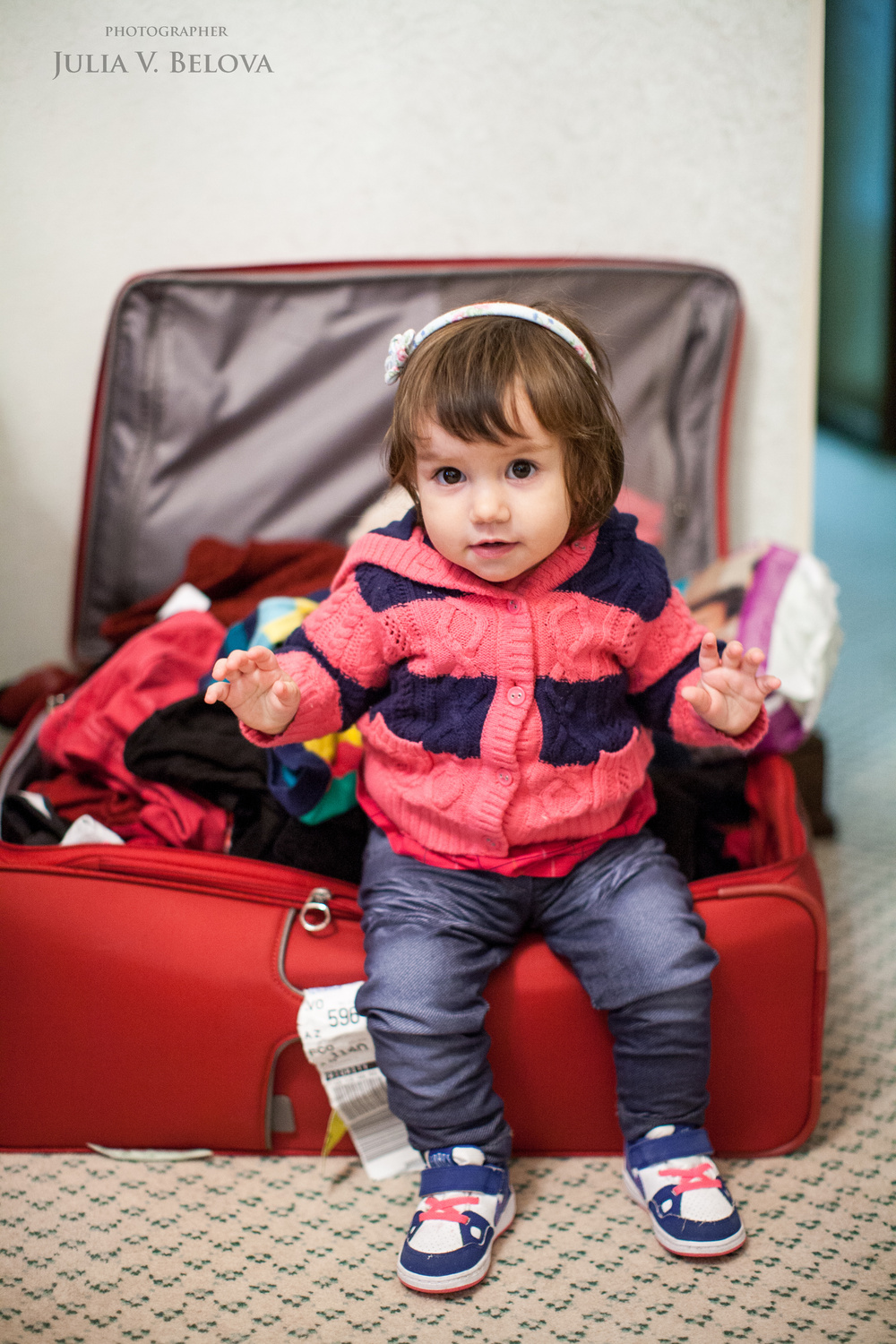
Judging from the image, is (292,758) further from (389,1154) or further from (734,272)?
(734,272)

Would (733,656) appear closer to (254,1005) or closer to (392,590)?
(392,590)

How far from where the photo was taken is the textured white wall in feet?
3.00

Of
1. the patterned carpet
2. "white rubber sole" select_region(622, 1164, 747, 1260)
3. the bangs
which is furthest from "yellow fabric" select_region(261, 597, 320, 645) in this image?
"white rubber sole" select_region(622, 1164, 747, 1260)

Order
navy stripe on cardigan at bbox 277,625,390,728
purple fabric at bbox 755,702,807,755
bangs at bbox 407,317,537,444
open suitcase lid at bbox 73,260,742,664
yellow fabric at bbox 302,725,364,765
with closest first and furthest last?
1. bangs at bbox 407,317,537,444
2. navy stripe on cardigan at bbox 277,625,390,728
3. yellow fabric at bbox 302,725,364,765
4. purple fabric at bbox 755,702,807,755
5. open suitcase lid at bbox 73,260,742,664

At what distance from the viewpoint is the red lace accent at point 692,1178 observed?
814 mm

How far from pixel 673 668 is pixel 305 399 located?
0.64 metres

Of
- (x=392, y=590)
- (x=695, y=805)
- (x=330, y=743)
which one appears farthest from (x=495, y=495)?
(x=695, y=805)

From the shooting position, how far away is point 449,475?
78 cm

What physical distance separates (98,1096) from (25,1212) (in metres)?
0.10

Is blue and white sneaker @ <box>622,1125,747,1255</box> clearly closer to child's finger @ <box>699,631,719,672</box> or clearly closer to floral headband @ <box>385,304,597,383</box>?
child's finger @ <box>699,631,719,672</box>

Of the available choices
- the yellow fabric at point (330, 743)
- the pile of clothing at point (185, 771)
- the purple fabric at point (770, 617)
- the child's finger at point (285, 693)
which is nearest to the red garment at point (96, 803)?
the pile of clothing at point (185, 771)

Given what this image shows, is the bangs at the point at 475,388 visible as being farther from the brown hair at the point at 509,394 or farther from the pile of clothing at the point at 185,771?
the pile of clothing at the point at 185,771

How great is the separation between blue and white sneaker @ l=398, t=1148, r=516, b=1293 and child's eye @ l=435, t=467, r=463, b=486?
1.61 feet

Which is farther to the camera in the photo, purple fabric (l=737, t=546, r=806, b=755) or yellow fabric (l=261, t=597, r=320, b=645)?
purple fabric (l=737, t=546, r=806, b=755)
